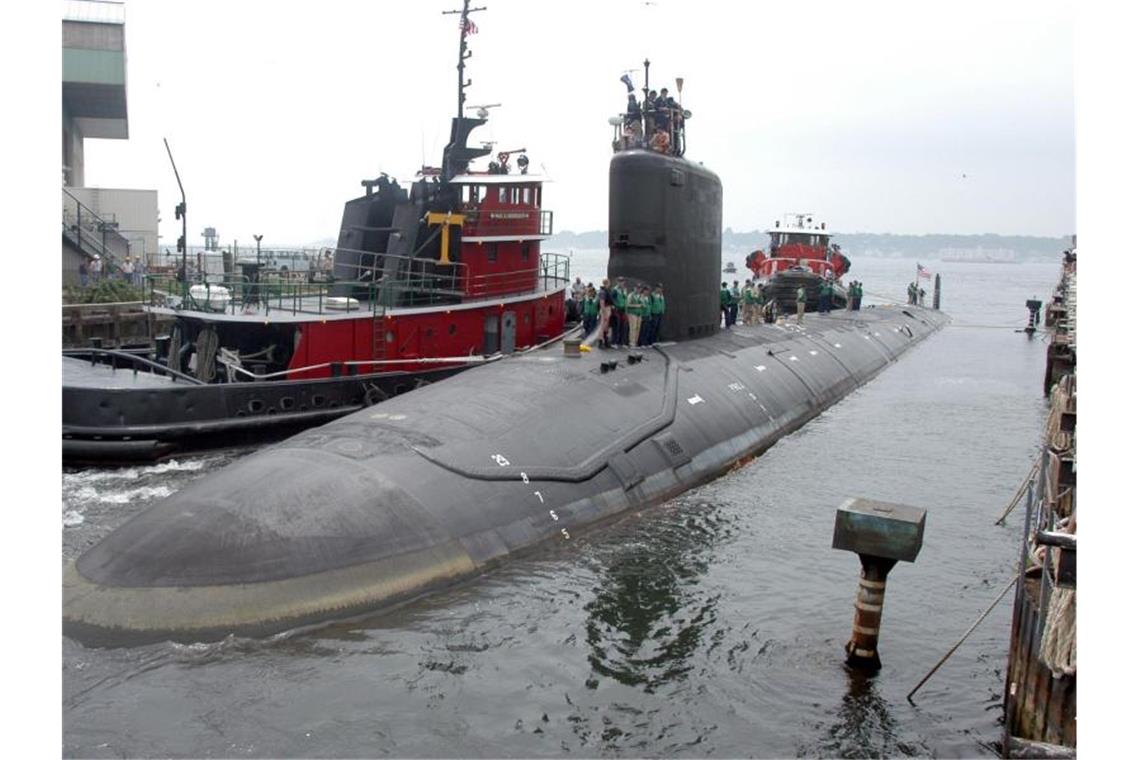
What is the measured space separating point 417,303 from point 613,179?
6.85 m

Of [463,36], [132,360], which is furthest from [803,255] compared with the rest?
[132,360]

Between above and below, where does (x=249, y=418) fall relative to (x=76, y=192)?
below

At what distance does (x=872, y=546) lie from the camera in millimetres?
9539

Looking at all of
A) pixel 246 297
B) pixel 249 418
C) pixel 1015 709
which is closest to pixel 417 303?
pixel 246 297

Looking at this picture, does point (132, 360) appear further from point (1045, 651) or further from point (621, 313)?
point (1045, 651)

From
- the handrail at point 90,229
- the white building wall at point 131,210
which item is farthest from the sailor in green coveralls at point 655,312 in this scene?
the white building wall at point 131,210

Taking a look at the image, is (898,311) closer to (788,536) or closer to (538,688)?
(788,536)

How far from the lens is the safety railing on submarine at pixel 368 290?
22.2 metres

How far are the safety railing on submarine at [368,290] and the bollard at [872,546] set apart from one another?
44.7 feet

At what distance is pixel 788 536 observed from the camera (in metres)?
14.5

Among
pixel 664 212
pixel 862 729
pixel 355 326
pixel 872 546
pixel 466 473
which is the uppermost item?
pixel 664 212

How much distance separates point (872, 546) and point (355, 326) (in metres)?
14.3

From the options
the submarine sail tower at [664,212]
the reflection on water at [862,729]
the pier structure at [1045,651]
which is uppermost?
the submarine sail tower at [664,212]

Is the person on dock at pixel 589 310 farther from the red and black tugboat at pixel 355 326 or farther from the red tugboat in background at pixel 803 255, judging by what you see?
the red tugboat in background at pixel 803 255
